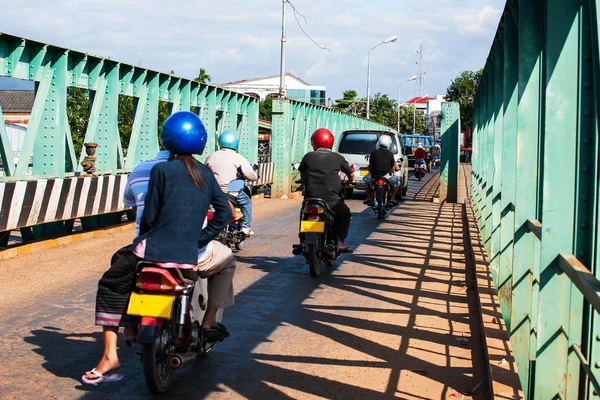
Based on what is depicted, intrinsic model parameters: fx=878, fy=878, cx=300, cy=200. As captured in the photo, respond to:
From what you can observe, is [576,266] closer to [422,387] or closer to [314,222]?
[422,387]

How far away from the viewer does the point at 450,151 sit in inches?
905

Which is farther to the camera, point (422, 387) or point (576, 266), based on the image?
point (422, 387)

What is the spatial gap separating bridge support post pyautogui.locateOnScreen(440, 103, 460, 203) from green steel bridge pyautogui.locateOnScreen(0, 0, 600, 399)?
7.64 meters

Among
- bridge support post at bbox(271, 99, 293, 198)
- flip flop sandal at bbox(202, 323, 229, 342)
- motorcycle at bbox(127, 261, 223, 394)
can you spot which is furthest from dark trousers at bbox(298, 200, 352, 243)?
bridge support post at bbox(271, 99, 293, 198)

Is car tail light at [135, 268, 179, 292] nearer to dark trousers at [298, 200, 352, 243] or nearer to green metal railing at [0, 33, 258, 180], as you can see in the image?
dark trousers at [298, 200, 352, 243]

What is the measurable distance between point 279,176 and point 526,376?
20.0 meters

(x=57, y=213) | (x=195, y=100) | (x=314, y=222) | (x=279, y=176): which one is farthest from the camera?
(x=279, y=176)

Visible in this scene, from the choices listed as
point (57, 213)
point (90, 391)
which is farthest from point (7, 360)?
point (57, 213)

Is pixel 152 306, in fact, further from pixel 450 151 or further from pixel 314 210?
pixel 450 151

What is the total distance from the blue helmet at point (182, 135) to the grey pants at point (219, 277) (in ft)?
2.15

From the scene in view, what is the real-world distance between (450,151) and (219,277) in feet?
59.5

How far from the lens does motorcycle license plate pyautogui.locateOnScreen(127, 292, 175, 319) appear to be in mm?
4816

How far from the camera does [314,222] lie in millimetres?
9812

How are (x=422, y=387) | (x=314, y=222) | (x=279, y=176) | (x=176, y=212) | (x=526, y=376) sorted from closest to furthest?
(x=526, y=376) → (x=176, y=212) → (x=422, y=387) → (x=314, y=222) → (x=279, y=176)
